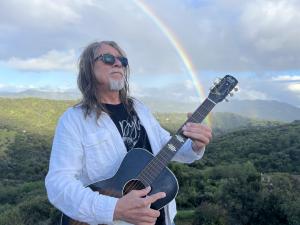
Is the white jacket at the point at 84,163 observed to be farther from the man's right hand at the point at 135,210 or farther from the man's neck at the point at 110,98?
the man's neck at the point at 110,98

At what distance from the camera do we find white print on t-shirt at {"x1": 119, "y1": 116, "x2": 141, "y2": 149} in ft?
9.73

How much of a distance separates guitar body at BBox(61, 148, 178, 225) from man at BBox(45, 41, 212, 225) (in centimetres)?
7

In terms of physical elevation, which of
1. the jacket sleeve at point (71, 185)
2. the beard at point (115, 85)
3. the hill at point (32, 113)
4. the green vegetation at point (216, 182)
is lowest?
the hill at point (32, 113)

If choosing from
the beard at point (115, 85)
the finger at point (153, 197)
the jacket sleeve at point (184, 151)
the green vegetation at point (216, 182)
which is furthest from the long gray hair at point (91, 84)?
the green vegetation at point (216, 182)

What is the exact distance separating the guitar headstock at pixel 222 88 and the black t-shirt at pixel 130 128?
53 centimetres

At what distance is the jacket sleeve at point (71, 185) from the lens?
244cm

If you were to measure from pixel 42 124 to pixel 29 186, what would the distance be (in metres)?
70.1

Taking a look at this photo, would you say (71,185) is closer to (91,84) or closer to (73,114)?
(73,114)

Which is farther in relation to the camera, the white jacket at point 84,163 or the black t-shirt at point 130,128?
the black t-shirt at point 130,128

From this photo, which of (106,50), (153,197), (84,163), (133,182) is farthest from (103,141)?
(106,50)

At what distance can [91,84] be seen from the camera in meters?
3.08

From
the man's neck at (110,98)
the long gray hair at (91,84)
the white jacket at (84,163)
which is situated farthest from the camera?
the man's neck at (110,98)

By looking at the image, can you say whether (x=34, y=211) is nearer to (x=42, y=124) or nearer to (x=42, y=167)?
(x=42, y=167)

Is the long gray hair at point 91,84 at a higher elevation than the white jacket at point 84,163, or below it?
higher
